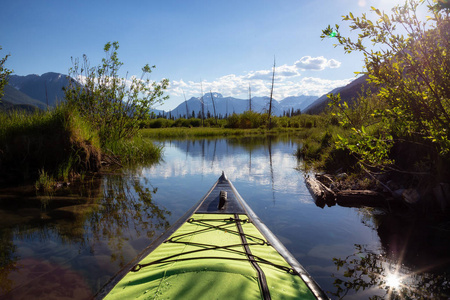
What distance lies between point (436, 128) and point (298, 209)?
2994 mm

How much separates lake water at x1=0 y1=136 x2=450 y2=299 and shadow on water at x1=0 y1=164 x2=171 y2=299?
0.03 feet

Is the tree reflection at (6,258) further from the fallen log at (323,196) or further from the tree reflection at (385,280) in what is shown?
the fallen log at (323,196)

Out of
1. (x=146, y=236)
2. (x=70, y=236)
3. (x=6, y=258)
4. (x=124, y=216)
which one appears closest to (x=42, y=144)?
(x=124, y=216)

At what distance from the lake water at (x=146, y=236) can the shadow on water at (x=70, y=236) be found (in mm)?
11

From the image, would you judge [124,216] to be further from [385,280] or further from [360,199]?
[360,199]

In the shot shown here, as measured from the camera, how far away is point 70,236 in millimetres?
4129

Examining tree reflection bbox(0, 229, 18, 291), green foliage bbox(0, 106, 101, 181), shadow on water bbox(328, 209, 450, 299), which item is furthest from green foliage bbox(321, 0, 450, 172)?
green foliage bbox(0, 106, 101, 181)

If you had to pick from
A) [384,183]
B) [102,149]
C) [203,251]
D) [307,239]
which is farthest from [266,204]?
[102,149]

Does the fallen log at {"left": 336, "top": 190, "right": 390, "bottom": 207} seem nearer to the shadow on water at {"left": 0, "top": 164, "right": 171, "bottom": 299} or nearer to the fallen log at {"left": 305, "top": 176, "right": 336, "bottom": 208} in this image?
the fallen log at {"left": 305, "top": 176, "right": 336, "bottom": 208}

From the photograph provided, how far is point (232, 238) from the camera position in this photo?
10.5ft

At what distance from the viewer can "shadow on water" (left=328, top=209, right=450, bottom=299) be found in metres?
2.86

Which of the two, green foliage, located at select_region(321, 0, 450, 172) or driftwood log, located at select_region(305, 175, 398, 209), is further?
driftwood log, located at select_region(305, 175, 398, 209)

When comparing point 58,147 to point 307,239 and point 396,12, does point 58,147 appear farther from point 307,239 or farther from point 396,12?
point 396,12

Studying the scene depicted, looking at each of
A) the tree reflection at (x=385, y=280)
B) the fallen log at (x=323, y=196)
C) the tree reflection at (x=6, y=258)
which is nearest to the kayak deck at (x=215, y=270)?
the tree reflection at (x=385, y=280)
